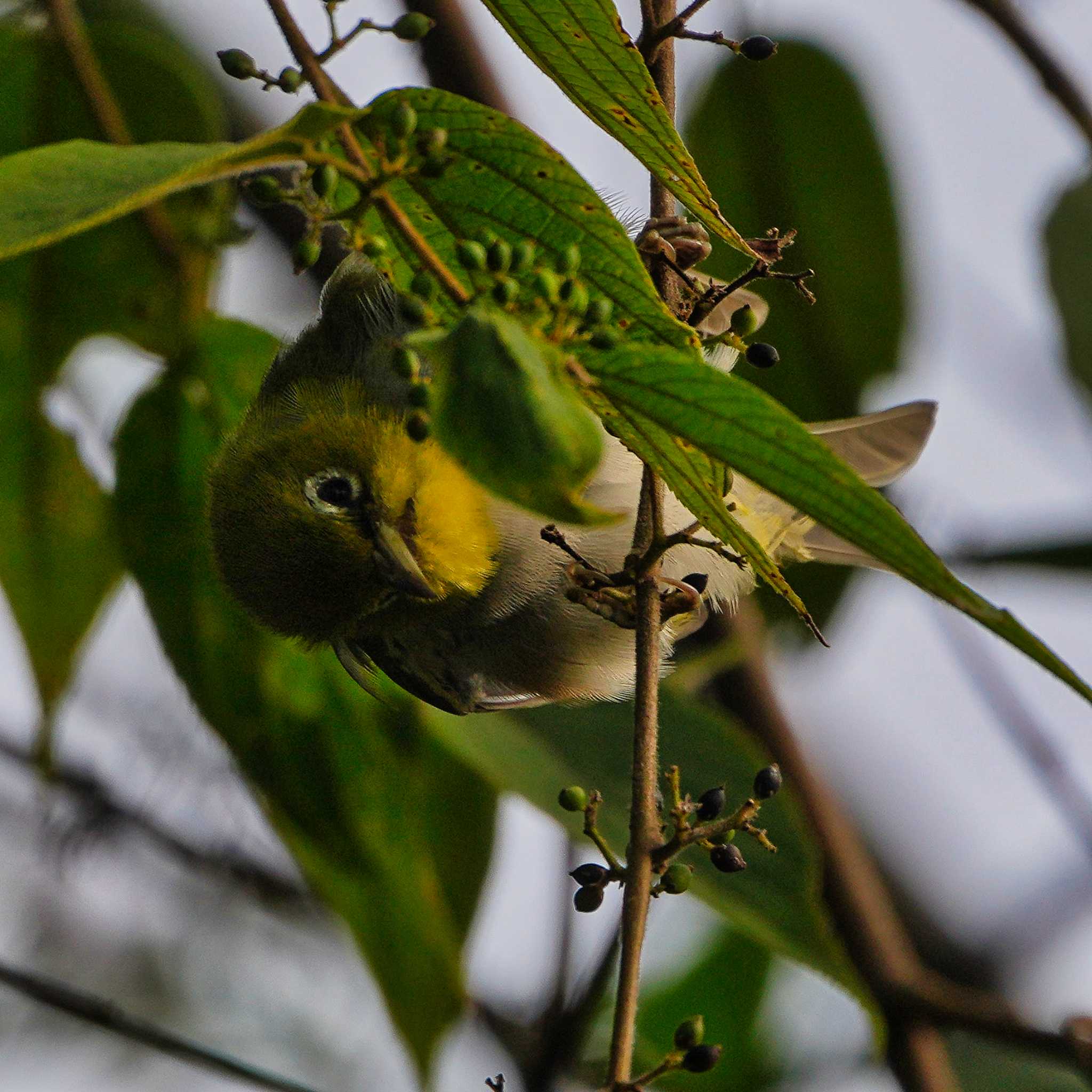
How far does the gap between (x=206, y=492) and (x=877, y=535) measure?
1.68 meters

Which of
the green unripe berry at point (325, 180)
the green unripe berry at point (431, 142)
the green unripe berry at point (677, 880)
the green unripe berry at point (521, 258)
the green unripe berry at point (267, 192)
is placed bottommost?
the green unripe berry at point (677, 880)

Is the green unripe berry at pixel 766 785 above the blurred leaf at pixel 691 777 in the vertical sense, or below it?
below

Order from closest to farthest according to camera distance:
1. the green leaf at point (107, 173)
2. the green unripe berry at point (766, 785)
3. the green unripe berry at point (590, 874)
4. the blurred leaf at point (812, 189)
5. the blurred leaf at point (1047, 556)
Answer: the green leaf at point (107, 173) < the green unripe berry at point (590, 874) < the green unripe berry at point (766, 785) < the blurred leaf at point (1047, 556) < the blurred leaf at point (812, 189)

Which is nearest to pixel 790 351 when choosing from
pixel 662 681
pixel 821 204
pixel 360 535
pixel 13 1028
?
pixel 821 204

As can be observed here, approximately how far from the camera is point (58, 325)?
247cm

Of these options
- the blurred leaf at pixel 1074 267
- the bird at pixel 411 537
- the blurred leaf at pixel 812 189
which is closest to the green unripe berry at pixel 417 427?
the bird at pixel 411 537

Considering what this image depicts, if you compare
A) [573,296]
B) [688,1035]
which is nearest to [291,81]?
[573,296]

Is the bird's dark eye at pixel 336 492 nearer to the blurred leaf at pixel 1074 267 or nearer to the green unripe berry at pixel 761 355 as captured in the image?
the green unripe berry at pixel 761 355

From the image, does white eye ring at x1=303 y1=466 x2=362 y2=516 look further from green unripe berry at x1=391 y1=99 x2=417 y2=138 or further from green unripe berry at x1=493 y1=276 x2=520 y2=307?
green unripe berry at x1=493 y1=276 x2=520 y2=307

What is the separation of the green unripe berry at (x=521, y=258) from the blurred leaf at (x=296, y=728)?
1.34m

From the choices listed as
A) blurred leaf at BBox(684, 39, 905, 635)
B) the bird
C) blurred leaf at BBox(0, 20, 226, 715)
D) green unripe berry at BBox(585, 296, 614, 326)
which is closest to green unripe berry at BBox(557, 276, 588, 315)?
green unripe berry at BBox(585, 296, 614, 326)

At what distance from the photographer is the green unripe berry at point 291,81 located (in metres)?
1.15

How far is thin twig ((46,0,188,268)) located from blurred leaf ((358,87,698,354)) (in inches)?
48.1

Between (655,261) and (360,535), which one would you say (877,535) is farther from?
(360,535)
